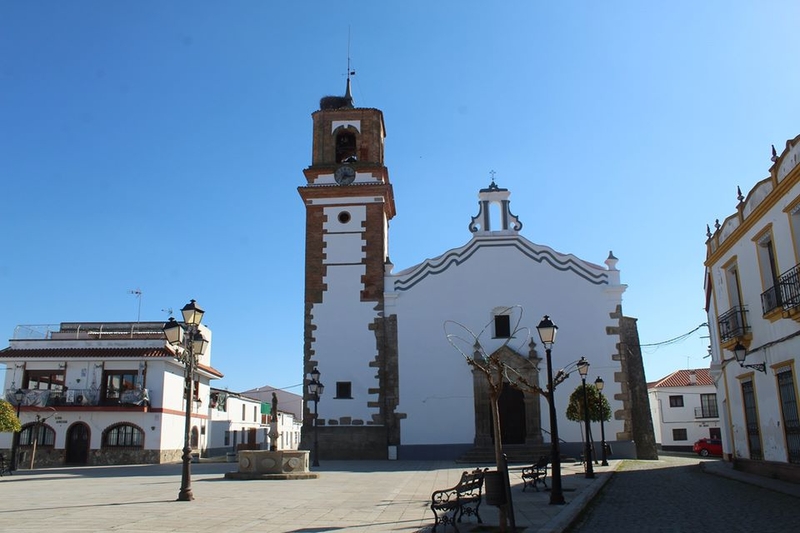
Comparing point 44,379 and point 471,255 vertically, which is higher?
point 471,255

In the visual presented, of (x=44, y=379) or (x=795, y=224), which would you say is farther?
(x=44, y=379)

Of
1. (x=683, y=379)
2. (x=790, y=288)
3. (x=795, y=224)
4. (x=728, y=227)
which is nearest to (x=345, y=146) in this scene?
(x=728, y=227)

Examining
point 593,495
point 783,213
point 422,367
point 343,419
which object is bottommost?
point 593,495

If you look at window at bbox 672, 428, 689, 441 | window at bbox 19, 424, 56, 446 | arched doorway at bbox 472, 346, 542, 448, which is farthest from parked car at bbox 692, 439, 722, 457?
window at bbox 19, 424, 56, 446

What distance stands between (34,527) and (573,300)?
20.6 m

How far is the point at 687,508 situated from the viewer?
11.3 m

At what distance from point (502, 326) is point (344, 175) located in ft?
28.6

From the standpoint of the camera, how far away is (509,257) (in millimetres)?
26609

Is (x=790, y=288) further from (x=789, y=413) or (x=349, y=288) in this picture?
(x=349, y=288)

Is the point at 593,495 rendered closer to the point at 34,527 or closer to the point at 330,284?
the point at 34,527

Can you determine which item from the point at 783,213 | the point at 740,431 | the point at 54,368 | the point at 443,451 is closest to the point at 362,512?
the point at 783,213

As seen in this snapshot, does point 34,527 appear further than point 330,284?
No

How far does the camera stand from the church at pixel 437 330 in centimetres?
2516

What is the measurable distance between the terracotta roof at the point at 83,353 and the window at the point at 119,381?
2.59 feet
